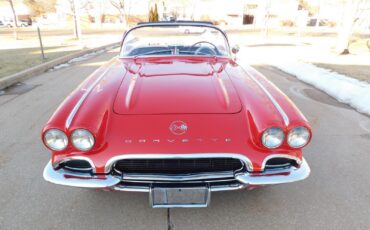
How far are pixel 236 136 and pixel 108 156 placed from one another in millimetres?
896

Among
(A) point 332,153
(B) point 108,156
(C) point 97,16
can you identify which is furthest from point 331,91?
(C) point 97,16

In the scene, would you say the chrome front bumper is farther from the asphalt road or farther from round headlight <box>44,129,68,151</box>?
the asphalt road

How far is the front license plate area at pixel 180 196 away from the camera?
1.93 meters

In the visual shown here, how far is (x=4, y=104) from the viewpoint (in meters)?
5.20

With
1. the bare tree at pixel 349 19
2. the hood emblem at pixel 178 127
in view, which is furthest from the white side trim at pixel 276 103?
the bare tree at pixel 349 19

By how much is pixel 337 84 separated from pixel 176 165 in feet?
19.1

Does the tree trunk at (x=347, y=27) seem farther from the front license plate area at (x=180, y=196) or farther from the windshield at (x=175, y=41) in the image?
the front license plate area at (x=180, y=196)

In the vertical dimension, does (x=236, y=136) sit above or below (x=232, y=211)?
above

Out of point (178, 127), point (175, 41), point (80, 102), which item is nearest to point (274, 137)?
point (178, 127)

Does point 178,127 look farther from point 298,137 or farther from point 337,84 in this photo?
point 337,84

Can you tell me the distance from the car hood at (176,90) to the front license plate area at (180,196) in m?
0.56

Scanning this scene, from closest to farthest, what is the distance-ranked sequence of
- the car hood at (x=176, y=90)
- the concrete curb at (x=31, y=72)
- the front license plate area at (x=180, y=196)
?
the front license plate area at (x=180, y=196) → the car hood at (x=176, y=90) → the concrete curb at (x=31, y=72)

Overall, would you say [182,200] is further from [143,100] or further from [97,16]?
[97,16]

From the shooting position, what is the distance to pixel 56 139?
200 centimetres
